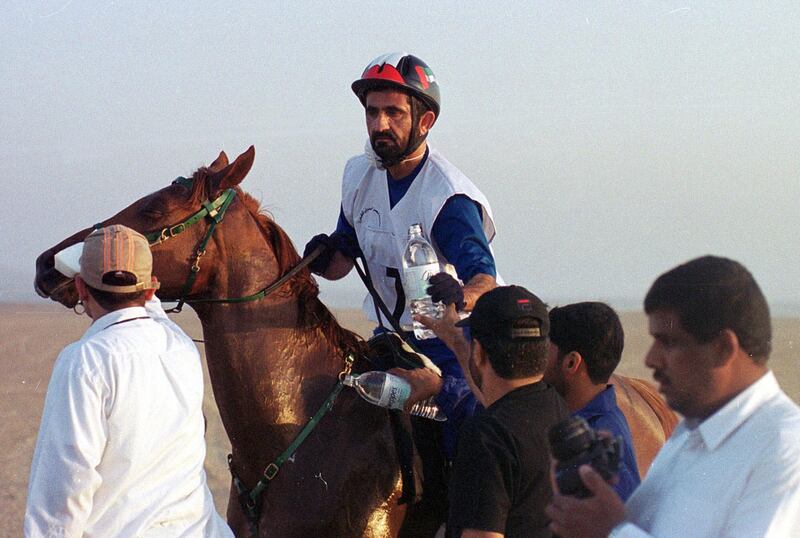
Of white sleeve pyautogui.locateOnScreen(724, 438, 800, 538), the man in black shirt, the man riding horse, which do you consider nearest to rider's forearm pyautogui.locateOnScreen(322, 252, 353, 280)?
the man riding horse

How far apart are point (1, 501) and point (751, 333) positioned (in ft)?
33.9

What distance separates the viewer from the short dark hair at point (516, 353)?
3.46 metres

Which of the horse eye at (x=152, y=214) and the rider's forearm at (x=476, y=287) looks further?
the horse eye at (x=152, y=214)

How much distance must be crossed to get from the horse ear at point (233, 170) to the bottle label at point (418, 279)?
0.93 meters

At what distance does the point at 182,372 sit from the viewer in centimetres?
399

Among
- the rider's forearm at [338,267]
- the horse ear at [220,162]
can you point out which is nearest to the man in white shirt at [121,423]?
the horse ear at [220,162]

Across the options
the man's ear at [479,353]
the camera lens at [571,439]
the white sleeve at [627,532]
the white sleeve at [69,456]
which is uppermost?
the camera lens at [571,439]

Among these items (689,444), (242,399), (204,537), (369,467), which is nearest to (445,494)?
(369,467)

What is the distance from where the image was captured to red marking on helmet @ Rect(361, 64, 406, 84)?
5.18 metres

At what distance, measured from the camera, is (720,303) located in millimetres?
2293

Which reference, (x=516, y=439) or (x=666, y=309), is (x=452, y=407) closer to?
(x=516, y=439)

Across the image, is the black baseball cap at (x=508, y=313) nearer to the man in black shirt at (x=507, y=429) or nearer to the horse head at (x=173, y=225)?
the man in black shirt at (x=507, y=429)

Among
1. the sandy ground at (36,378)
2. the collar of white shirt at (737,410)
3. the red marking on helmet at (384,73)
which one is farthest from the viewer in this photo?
the sandy ground at (36,378)

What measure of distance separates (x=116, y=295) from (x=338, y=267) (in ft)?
6.04
